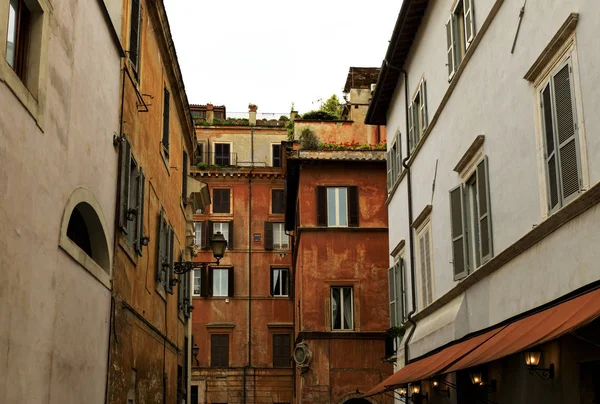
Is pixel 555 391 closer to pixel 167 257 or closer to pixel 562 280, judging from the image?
pixel 562 280

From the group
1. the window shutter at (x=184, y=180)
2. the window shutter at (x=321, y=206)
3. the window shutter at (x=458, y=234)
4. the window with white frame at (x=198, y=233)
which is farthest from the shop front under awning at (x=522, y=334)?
the window with white frame at (x=198, y=233)

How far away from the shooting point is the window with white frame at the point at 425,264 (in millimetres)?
16297

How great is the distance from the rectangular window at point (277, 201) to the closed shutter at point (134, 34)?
33096 millimetres

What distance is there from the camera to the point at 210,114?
2152 inches

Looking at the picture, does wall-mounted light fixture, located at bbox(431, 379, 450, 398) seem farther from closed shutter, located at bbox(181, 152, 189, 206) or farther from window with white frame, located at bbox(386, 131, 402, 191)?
closed shutter, located at bbox(181, 152, 189, 206)

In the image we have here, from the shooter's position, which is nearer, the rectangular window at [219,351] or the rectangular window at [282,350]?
the rectangular window at [219,351]

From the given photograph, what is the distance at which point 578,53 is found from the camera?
842cm

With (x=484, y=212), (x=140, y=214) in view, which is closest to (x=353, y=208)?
(x=140, y=214)

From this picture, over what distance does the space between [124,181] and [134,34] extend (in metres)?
2.96

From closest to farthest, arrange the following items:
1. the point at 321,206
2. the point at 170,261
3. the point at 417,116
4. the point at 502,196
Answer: the point at 502,196, the point at 417,116, the point at 170,261, the point at 321,206

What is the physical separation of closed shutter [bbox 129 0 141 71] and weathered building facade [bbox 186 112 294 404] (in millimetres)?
30291

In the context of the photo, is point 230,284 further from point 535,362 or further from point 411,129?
point 535,362

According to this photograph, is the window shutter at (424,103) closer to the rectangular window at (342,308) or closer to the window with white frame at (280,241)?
the rectangular window at (342,308)

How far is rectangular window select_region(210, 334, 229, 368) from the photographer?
4522cm
